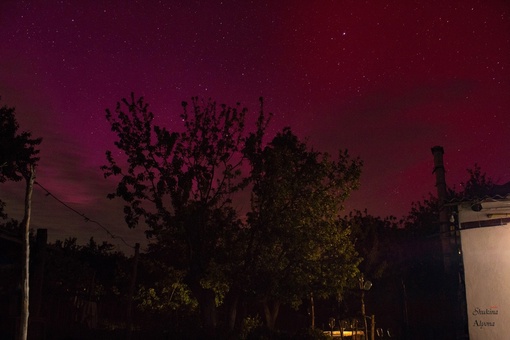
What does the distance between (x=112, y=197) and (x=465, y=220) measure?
11.6 meters

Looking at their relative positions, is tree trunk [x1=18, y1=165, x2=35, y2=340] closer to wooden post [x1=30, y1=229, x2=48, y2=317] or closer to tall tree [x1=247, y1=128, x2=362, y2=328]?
wooden post [x1=30, y1=229, x2=48, y2=317]

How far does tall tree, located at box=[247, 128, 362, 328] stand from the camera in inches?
721

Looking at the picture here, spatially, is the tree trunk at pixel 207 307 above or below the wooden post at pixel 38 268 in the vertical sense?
below

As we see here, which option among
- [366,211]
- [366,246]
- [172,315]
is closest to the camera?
[172,315]

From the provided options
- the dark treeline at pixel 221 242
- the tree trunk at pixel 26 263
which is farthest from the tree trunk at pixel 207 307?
the tree trunk at pixel 26 263

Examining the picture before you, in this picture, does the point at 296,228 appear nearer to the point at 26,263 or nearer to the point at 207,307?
the point at 207,307

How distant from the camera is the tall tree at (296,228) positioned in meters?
18.3

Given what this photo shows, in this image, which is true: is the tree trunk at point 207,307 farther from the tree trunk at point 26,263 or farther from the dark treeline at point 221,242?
the tree trunk at point 26,263

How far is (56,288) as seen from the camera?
19922 mm

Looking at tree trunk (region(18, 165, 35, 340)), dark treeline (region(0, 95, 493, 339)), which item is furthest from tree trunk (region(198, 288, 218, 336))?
tree trunk (region(18, 165, 35, 340))

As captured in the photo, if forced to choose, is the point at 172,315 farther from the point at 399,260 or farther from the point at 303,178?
the point at 399,260

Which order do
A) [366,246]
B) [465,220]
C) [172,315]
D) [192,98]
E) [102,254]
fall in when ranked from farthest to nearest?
[366,246] < [102,254] < [172,315] < [192,98] < [465,220]

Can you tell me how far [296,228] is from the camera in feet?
60.5

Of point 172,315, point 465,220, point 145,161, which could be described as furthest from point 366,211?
point 465,220
